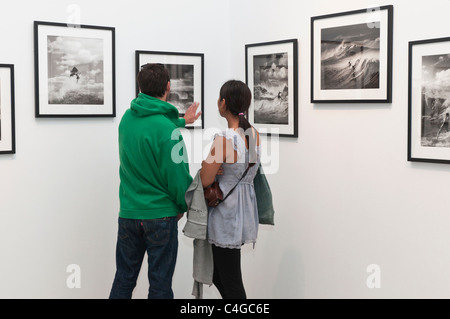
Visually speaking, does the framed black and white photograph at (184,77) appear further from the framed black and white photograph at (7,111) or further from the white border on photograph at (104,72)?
the framed black and white photograph at (7,111)

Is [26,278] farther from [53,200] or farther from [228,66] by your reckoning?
[228,66]

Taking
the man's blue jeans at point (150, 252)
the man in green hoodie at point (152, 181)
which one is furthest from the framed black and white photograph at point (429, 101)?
the man's blue jeans at point (150, 252)

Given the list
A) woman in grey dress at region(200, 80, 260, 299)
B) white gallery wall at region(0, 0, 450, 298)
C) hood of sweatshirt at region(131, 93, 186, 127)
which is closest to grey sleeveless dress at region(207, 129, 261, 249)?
woman in grey dress at region(200, 80, 260, 299)

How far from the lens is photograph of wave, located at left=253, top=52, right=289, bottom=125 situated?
3.25 metres

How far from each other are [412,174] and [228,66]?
1550 mm

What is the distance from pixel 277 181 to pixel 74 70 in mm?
1349

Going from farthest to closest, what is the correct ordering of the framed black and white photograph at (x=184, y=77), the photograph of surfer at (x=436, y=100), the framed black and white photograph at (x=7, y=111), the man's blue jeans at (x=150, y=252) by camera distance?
the framed black and white photograph at (x=184, y=77) → the framed black and white photograph at (x=7, y=111) → the man's blue jeans at (x=150, y=252) → the photograph of surfer at (x=436, y=100)

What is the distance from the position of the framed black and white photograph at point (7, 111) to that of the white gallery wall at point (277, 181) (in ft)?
0.16

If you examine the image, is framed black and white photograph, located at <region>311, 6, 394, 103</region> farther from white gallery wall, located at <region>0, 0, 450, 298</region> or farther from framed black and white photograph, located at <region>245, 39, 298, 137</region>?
framed black and white photograph, located at <region>245, 39, 298, 137</region>

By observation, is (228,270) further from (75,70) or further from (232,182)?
(75,70)

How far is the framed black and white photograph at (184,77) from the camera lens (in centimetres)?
341

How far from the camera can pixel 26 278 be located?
298 cm

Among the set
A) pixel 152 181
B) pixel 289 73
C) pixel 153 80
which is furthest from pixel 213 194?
pixel 289 73

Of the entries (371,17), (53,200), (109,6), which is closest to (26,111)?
(53,200)
